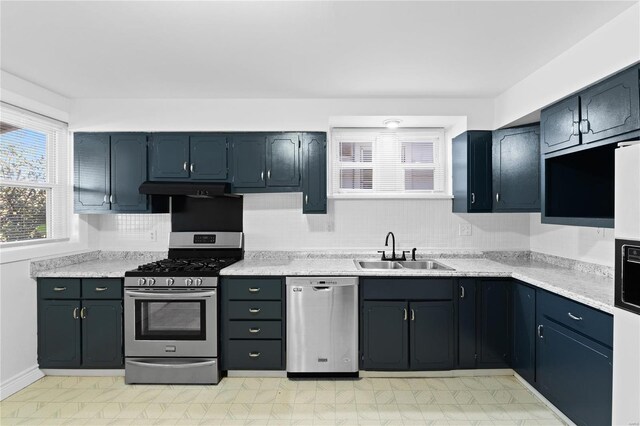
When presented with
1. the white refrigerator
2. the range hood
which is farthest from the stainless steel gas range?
the white refrigerator

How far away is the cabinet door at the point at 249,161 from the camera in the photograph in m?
3.33

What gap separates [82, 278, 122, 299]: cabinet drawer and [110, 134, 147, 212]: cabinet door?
2.40 ft

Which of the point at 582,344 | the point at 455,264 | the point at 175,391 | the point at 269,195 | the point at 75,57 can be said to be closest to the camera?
the point at 582,344

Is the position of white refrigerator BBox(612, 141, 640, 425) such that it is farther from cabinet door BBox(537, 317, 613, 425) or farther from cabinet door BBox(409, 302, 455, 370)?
cabinet door BBox(409, 302, 455, 370)

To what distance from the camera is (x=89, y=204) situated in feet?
11.0

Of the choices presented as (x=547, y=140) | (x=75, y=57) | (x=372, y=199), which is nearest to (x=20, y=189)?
(x=75, y=57)

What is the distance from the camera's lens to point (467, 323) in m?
2.92

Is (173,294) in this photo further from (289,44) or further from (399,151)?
(399,151)

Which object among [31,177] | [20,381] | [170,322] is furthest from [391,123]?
[20,381]

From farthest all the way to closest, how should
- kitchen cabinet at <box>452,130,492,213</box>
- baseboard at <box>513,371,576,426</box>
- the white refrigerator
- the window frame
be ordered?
the window frame
kitchen cabinet at <box>452,130,492,213</box>
baseboard at <box>513,371,576,426</box>
the white refrigerator

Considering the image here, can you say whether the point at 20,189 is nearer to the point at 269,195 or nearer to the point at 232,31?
the point at 269,195

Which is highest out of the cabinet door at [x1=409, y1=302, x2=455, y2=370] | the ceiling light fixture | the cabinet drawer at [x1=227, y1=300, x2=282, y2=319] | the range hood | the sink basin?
the ceiling light fixture

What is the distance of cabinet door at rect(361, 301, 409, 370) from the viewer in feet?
9.53

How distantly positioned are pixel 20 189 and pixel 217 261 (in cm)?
178
